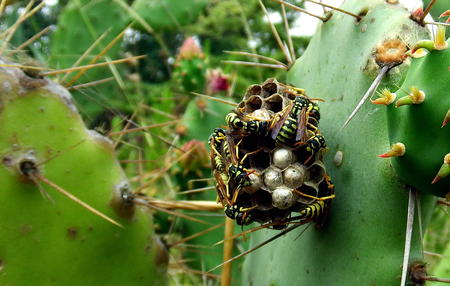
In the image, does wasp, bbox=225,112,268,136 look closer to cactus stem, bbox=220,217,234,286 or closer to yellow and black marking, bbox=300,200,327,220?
yellow and black marking, bbox=300,200,327,220

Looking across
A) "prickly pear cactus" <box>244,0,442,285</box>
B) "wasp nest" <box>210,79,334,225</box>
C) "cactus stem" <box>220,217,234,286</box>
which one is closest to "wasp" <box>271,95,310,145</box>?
"wasp nest" <box>210,79,334,225</box>

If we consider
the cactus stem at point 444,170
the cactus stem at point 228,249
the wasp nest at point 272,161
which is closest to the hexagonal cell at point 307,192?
the wasp nest at point 272,161

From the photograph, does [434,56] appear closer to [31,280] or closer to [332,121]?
[332,121]

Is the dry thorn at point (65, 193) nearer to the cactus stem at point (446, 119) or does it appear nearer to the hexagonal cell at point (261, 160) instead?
the hexagonal cell at point (261, 160)

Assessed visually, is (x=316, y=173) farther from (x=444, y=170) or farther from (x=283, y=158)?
(x=444, y=170)

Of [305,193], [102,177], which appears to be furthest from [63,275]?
[305,193]
